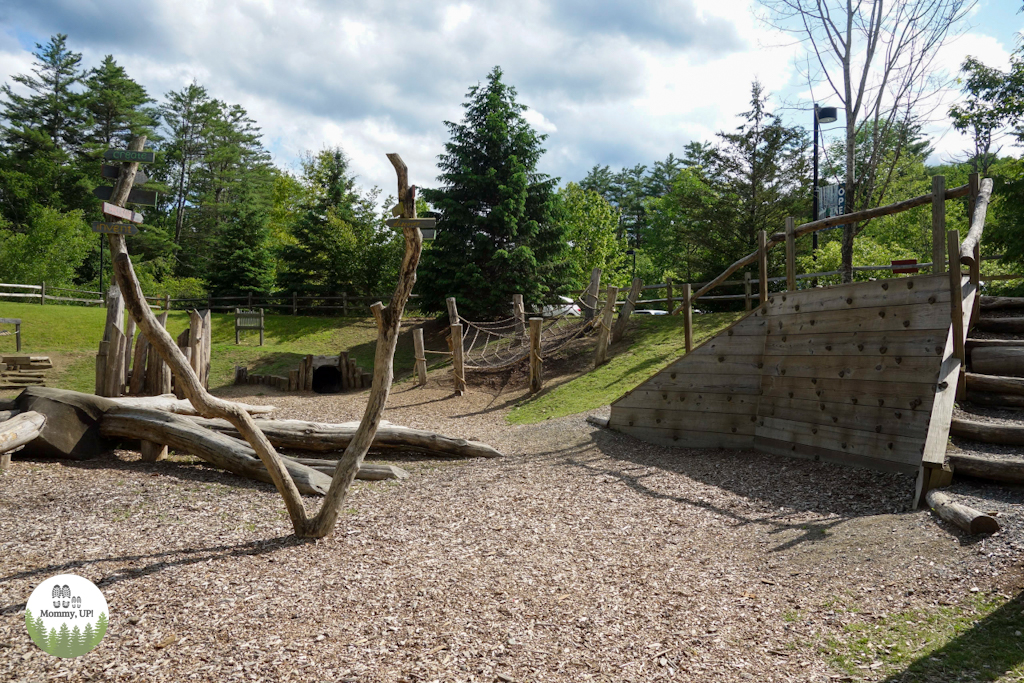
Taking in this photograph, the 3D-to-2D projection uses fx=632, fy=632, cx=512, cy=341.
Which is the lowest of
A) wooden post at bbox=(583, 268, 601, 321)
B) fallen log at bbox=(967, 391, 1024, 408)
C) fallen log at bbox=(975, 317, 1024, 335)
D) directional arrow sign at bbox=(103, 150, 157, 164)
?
fallen log at bbox=(967, 391, 1024, 408)

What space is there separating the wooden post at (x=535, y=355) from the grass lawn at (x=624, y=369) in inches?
10.4

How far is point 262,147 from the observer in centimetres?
3997

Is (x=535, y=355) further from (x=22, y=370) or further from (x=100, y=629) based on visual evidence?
(x=22, y=370)

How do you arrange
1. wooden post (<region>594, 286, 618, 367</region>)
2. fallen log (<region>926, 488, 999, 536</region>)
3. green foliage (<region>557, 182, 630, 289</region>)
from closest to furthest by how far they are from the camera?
fallen log (<region>926, 488, 999, 536</region>), wooden post (<region>594, 286, 618, 367</region>), green foliage (<region>557, 182, 630, 289</region>)

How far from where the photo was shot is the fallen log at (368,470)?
650cm

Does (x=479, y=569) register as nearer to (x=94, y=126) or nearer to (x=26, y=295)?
(x=26, y=295)

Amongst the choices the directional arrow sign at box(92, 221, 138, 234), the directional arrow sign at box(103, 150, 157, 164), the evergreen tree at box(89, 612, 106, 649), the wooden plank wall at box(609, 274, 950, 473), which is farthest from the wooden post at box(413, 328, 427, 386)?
the evergreen tree at box(89, 612, 106, 649)

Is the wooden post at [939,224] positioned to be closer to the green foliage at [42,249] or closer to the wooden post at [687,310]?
the wooden post at [687,310]

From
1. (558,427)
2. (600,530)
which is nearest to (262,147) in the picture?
(558,427)

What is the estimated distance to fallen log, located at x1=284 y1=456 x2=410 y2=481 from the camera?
650cm

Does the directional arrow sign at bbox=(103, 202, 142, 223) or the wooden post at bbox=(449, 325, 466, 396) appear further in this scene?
the wooden post at bbox=(449, 325, 466, 396)

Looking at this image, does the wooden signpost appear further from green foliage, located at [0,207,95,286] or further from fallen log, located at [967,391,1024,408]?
green foliage, located at [0,207,95,286]

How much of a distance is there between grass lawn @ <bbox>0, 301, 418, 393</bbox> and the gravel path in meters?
10.9

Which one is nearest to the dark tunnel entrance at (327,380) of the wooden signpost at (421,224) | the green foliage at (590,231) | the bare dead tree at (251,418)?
the bare dead tree at (251,418)
